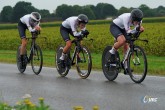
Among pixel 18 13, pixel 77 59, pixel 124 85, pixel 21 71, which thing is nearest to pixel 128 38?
pixel 124 85

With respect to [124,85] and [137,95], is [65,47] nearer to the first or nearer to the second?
[124,85]

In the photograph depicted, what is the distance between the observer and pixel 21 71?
15281mm

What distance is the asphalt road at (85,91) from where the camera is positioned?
29.3ft

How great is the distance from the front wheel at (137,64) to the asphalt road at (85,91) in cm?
18

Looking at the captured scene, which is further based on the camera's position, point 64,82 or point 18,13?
point 18,13

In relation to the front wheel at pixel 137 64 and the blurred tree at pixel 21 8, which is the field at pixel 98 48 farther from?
the blurred tree at pixel 21 8

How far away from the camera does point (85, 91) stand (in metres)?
10.8

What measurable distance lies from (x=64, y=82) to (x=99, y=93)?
7.46 ft

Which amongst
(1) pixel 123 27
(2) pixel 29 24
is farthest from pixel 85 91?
(2) pixel 29 24

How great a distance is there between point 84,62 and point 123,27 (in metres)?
1.50

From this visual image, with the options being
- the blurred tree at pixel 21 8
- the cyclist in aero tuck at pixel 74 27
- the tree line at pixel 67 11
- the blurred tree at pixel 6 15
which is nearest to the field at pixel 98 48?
the cyclist in aero tuck at pixel 74 27

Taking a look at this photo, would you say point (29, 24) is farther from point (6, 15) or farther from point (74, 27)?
point (6, 15)

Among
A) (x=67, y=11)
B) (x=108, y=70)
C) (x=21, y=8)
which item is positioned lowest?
(x=67, y=11)

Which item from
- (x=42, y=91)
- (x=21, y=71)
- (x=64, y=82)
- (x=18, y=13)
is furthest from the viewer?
(x=18, y=13)
